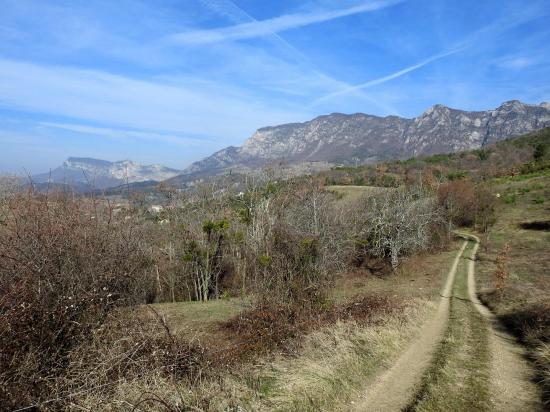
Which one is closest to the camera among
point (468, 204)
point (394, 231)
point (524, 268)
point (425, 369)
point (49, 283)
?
point (49, 283)

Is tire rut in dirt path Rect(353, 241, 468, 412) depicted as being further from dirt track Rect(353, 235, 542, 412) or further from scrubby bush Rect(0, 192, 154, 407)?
scrubby bush Rect(0, 192, 154, 407)

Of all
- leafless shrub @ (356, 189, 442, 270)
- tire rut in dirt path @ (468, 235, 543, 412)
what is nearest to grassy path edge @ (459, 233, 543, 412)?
tire rut in dirt path @ (468, 235, 543, 412)

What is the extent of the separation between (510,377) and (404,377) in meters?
2.54

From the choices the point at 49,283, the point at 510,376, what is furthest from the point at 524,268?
the point at 49,283

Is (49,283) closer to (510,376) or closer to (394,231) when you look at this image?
(510,376)

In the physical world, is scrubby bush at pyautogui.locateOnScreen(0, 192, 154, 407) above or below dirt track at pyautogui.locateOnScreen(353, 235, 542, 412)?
above

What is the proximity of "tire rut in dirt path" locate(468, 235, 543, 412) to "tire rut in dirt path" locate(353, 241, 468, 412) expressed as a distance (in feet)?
5.11

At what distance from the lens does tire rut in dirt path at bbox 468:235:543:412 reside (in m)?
8.12

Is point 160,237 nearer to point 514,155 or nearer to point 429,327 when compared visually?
point 429,327

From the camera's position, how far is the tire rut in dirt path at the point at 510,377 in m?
8.12

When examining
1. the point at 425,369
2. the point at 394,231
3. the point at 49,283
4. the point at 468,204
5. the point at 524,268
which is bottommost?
the point at 524,268

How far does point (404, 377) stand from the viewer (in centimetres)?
945

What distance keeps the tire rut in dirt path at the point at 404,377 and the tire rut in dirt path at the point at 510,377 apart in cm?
156

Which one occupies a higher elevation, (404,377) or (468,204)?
(468,204)
